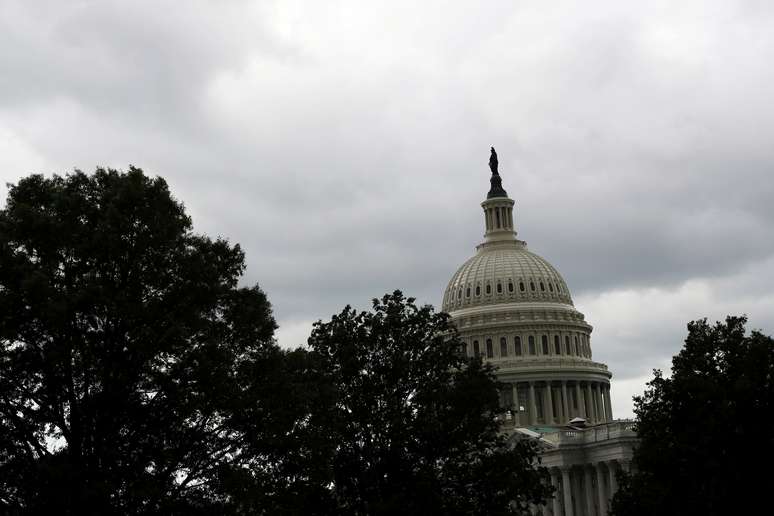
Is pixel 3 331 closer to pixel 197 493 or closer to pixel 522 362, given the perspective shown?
pixel 197 493

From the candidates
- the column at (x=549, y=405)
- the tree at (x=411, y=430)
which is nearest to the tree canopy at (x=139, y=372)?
the tree at (x=411, y=430)

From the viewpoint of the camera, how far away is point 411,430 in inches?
2105

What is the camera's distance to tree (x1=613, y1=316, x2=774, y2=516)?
60.5 meters

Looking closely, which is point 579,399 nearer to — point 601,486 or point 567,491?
point 567,491

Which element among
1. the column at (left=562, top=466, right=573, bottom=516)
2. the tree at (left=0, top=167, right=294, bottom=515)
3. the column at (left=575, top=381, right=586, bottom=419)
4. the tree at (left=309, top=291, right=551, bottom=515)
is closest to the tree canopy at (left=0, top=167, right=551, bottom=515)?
the tree at (left=0, top=167, right=294, bottom=515)

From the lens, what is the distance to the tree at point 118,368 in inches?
1708

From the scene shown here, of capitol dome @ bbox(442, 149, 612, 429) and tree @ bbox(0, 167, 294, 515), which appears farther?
capitol dome @ bbox(442, 149, 612, 429)

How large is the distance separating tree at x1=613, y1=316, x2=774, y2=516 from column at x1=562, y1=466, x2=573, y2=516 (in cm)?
9460

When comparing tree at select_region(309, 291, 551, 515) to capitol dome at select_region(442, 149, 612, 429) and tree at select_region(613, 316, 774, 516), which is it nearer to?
tree at select_region(613, 316, 774, 516)

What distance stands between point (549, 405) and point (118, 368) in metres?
150

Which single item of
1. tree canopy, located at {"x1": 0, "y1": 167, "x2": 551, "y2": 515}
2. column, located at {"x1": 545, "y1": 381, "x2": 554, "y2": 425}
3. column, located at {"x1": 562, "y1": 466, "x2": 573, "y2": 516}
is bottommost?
tree canopy, located at {"x1": 0, "y1": 167, "x2": 551, "y2": 515}

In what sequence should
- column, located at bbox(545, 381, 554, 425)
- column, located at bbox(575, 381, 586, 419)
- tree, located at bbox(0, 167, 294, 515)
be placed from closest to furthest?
tree, located at bbox(0, 167, 294, 515) < column, located at bbox(545, 381, 554, 425) < column, located at bbox(575, 381, 586, 419)

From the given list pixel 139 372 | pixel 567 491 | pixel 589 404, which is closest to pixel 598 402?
pixel 589 404

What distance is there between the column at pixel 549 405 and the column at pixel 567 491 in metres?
27.9
